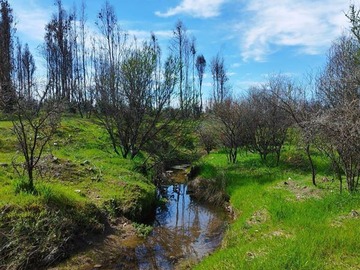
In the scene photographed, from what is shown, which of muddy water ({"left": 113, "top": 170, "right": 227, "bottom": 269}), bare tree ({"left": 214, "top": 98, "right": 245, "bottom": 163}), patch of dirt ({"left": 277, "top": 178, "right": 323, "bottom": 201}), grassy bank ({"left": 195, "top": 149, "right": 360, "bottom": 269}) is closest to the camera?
grassy bank ({"left": 195, "top": 149, "right": 360, "bottom": 269})

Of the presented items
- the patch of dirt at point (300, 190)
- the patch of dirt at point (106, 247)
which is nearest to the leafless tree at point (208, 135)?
the patch of dirt at point (300, 190)

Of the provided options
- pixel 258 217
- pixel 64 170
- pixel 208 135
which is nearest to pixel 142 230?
pixel 258 217

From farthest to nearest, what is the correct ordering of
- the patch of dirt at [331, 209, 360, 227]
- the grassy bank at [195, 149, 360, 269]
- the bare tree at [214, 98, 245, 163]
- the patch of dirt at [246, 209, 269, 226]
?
the bare tree at [214, 98, 245, 163]
the patch of dirt at [246, 209, 269, 226]
the patch of dirt at [331, 209, 360, 227]
the grassy bank at [195, 149, 360, 269]

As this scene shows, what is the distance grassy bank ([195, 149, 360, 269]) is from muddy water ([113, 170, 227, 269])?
844 millimetres

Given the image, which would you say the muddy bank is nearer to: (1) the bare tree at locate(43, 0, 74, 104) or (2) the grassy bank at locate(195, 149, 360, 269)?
(2) the grassy bank at locate(195, 149, 360, 269)

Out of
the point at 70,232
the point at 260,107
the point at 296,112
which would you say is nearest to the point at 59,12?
the point at 260,107

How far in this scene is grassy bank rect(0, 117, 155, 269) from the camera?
712 centimetres

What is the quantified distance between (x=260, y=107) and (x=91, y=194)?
12509mm

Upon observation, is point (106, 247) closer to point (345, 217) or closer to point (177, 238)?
point (177, 238)

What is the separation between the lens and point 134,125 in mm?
18422

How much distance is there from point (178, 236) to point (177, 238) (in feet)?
0.65

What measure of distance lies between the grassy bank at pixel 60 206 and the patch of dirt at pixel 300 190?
17.2 ft

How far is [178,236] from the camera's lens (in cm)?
1034

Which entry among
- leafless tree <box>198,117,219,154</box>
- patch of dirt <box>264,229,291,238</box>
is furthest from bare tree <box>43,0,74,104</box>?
patch of dirt <box>264,229,291,238</box>
